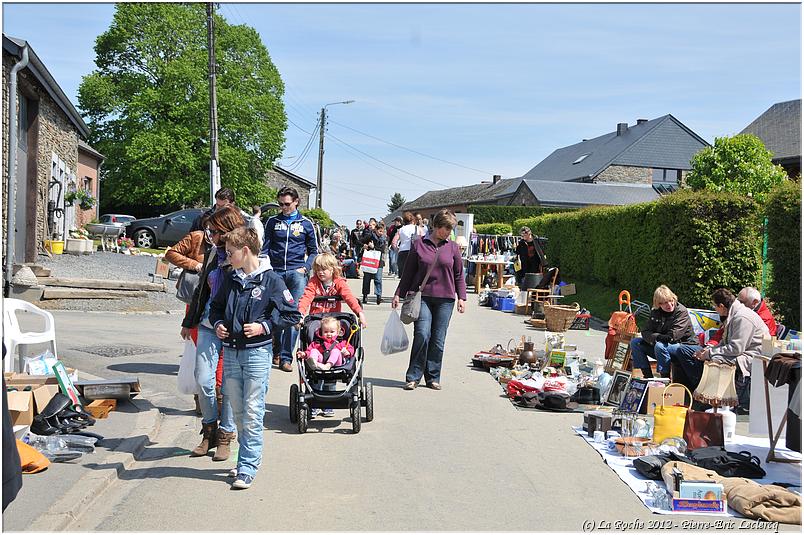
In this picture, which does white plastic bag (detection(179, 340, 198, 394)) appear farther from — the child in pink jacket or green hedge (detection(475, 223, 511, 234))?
green hedge (detection(475, 223, 511, 234))

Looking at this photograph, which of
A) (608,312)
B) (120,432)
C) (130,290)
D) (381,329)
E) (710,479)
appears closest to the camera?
(710,479)

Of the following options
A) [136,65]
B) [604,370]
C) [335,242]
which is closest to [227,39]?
[136,65]

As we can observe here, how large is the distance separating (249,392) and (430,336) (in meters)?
4.20

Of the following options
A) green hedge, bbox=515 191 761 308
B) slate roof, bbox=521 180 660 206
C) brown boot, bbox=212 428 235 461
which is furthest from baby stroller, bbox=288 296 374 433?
slate roof, bbox=521 180 660 206

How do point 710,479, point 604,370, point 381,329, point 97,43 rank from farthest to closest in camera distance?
point 97,43
point 381,329
point 604,370
point 710,479

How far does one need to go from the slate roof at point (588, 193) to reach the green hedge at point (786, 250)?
51.8 metres

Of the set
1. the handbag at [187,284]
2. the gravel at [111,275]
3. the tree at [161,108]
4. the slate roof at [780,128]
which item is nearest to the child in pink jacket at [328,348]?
the handbag at [187,284]

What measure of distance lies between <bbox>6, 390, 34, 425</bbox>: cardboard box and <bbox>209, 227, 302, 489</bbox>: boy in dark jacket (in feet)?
6.09

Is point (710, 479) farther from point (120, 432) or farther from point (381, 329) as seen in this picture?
point (381, 329)

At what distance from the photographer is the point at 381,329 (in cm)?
1512

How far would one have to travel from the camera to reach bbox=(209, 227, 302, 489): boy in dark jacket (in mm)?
5977

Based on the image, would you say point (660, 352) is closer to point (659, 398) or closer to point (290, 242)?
point (659, 398)

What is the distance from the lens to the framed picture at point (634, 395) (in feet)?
28.4

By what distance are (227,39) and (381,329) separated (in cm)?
3722
